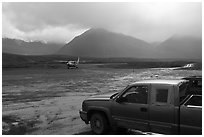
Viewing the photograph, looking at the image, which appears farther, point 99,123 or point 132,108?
point 99,123

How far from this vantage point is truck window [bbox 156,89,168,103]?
6.61 meters

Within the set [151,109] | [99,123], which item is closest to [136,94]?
[151,109]

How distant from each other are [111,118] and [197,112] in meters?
2.45

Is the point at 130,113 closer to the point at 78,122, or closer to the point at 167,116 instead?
the point at 167,116

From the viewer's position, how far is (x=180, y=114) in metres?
6.29

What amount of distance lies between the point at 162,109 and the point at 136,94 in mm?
974

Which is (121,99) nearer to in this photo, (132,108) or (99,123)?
(132,108)

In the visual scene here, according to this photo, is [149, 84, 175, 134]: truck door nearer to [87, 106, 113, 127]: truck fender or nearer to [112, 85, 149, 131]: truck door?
[112, 85, 149, 131]: truck door

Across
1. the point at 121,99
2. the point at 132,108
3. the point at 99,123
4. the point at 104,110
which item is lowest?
the point at 99,123

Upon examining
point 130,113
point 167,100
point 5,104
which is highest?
point 167,100

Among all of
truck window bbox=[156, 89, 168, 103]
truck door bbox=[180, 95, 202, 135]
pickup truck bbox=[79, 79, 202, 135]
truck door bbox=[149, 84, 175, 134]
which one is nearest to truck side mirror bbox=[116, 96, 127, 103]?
pickup truck bbox=[79, 79, 202, 135]

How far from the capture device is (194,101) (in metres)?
6.36

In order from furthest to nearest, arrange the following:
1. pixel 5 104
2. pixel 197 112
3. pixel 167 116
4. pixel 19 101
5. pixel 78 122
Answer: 1. pixel 19 101
2. pixel 5 104
3. pixel 78 122
4. pixel 167 116
5. pixel 197 112

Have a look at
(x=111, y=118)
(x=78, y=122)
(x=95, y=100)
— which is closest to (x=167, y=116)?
(x=111, y=118)
